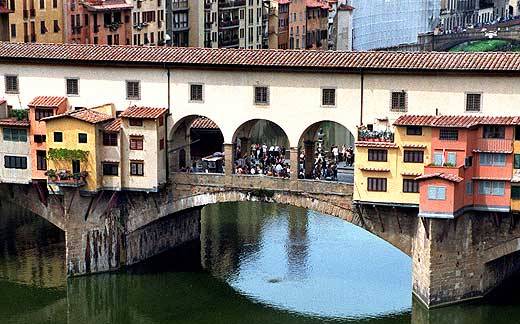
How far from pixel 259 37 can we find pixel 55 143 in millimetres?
57056

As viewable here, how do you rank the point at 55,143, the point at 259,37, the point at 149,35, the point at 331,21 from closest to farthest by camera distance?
the point at 55,143
the point at 149,35
the point at 259,37
the point at 331,21

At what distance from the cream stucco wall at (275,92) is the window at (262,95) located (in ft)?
0.66

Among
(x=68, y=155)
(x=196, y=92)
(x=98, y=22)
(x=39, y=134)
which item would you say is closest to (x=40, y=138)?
(x=39, y=134)

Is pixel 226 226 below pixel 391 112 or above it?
below

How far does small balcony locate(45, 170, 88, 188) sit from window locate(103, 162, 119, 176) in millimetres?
879

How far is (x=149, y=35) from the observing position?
293ft

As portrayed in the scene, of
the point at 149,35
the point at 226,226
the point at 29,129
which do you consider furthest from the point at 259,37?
the point at 29,129

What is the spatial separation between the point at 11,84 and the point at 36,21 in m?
21.8

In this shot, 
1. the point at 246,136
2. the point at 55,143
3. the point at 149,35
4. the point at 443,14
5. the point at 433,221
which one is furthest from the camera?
the point at 443,14

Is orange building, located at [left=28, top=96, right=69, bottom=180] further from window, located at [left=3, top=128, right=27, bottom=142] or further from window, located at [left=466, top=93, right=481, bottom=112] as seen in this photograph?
window, located at [left=466, top=93, right=481, bottom=112]

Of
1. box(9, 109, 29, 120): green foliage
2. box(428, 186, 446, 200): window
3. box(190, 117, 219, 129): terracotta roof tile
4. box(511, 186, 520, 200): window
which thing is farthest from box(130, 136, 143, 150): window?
box(511, 186, 520, 200): window

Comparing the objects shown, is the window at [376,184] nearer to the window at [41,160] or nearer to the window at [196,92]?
the window at [196,92]

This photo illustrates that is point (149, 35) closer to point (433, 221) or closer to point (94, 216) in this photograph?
point (94, 216)

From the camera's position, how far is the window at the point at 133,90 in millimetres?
50469
